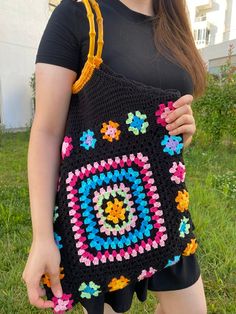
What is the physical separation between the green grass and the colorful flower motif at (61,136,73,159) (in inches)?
51.3

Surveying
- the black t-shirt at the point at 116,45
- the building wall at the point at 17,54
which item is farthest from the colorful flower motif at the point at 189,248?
the building wall at the point at 17,54

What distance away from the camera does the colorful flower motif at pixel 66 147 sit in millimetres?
848

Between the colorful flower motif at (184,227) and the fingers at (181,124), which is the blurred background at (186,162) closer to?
the fingers at (181,124)

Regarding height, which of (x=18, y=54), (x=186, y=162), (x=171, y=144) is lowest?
(x=186, y=162)

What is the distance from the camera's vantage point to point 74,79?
33.3 inches

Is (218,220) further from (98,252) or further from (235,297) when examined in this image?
(98,252)

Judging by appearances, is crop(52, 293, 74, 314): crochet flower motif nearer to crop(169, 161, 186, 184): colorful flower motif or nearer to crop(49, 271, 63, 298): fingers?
crop(49, 271, 63, 298): fingers

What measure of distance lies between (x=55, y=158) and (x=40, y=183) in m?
0.08

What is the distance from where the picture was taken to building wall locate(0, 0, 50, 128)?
7914 mm

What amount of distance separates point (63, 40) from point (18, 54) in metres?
8.18

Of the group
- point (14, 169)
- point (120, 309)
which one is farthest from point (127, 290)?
point (14, 169)

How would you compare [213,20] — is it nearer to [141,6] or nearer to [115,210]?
[141,6]

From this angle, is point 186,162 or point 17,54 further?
point 17,54

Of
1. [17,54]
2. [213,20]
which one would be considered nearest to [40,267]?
[17,54]
